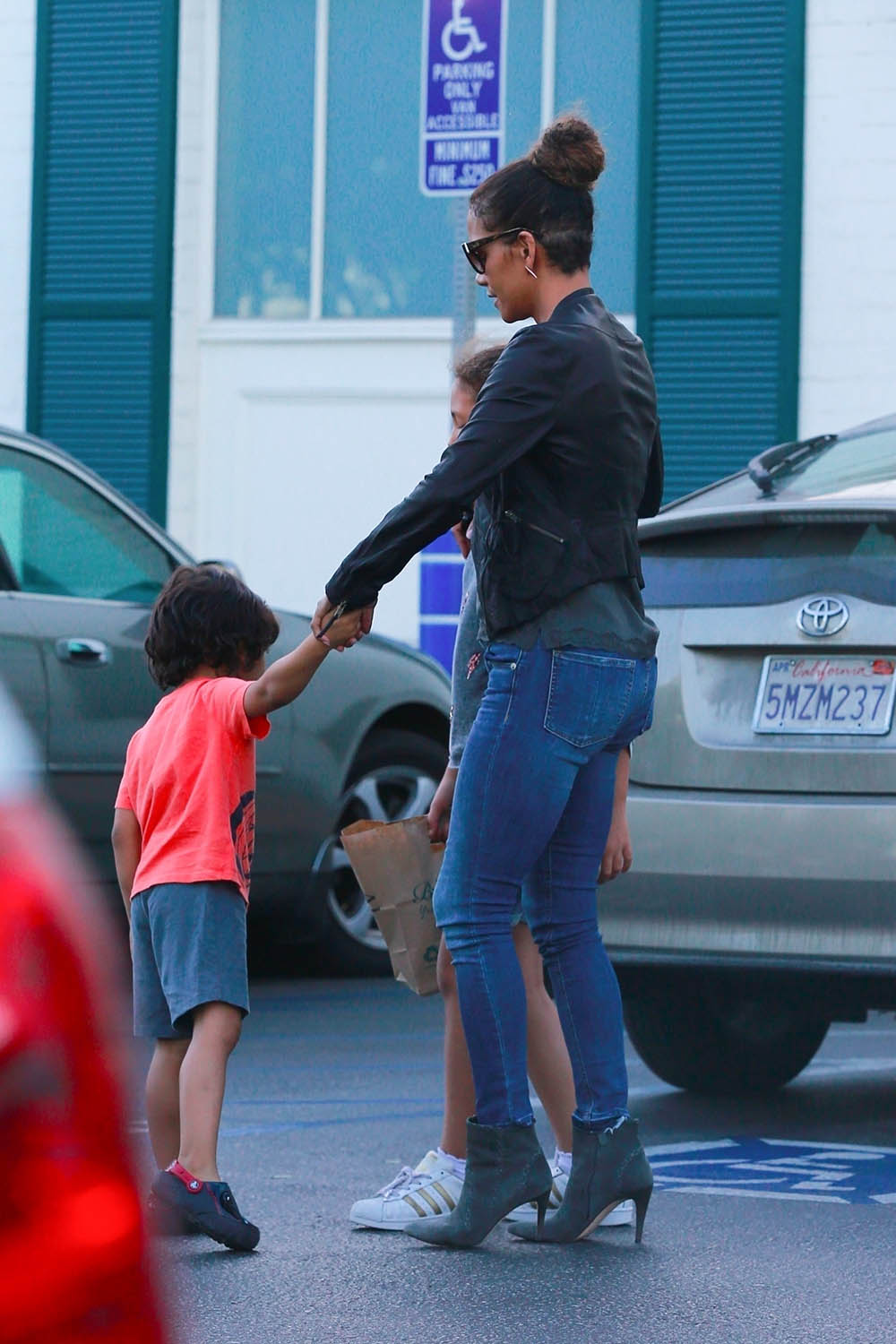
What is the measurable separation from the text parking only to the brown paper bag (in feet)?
14.2

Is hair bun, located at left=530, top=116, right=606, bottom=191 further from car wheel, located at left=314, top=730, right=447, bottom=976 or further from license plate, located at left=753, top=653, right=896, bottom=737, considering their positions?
car wheel, located at left=314, top=730, right=447, bottom=976

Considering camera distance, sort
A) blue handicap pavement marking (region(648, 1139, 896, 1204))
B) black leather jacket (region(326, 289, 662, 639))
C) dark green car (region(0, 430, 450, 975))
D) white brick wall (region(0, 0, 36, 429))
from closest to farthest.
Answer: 1. black leather jacket (region(326, 289, 662, 639))
2. blue handicap pavement marking (region(648, 1139, 896, 1204))
3. dark green car (region(0, 430, 450, 975))
4. white brick wall (region(0, 0, 36, 429))

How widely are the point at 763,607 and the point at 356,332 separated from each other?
26.6 ft

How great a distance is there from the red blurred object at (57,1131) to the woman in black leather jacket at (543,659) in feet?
8.14

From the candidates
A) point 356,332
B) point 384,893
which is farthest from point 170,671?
point 356,332

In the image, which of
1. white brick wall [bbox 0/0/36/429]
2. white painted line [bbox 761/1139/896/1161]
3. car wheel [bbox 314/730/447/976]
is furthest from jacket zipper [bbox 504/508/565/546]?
white brick wall [bbox 0/0/36/429]

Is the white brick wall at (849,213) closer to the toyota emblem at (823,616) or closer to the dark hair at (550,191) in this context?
the toyota emblem at (823,616)

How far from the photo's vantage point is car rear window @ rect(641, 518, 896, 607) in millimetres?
4801

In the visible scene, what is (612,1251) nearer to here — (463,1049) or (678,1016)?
(463,1049)

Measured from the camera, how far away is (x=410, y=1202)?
4.13 metres

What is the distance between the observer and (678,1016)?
5477 mm

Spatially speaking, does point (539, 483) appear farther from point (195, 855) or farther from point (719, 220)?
point (719, 220)

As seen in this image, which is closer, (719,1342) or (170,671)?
(719,1342)

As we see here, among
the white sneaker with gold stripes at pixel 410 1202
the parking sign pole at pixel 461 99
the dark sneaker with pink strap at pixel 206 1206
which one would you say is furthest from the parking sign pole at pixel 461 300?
the dark sneaker with pink strap at pixel 206 1206
